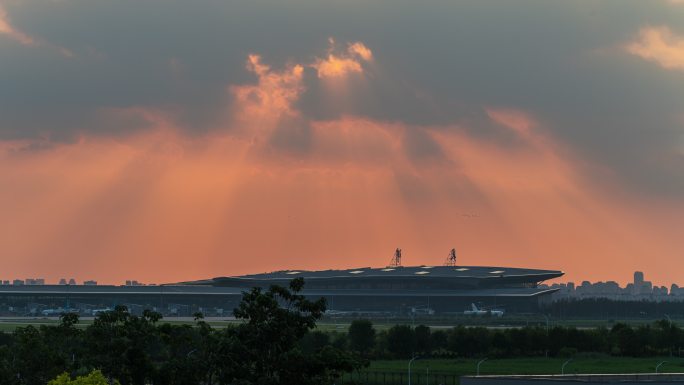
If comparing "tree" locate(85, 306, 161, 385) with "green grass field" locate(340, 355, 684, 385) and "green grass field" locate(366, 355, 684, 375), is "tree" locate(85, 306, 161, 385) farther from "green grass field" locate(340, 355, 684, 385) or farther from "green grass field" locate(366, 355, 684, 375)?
"green grass field" locate(366, 355, 684, 375)

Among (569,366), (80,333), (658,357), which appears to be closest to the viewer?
(80,333)

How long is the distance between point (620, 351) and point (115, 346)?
11321 centimetres

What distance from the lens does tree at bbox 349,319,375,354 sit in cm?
18300

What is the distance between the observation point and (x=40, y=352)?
90812mm

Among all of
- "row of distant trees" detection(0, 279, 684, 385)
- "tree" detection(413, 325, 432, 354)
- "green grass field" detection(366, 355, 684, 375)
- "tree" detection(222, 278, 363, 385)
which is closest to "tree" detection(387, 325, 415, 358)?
"tree" detection(413, 325, 432, 354)

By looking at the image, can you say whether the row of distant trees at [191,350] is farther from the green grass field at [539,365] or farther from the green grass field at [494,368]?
the green grass field at [539,365]

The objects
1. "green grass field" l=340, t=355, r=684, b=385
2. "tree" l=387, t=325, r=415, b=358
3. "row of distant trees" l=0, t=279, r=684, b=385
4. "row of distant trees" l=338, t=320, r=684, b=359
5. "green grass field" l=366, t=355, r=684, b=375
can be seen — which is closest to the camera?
"row of distant trees" l=0, t=279, r=684, b=385

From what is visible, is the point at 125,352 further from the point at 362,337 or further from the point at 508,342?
the point at 508,342

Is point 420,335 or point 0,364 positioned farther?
point 420,335

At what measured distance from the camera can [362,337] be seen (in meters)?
184

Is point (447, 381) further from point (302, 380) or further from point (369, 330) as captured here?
point (302, 380)

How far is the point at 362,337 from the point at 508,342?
2075 cm

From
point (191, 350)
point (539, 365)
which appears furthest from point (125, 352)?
point (539, 365)

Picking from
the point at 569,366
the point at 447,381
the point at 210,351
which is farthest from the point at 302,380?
the point at 569,366
